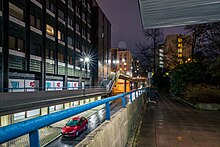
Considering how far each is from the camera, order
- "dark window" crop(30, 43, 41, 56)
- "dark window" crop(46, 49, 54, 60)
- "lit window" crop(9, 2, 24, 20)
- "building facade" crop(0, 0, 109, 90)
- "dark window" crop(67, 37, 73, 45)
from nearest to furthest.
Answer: "building facade" crop(0, 0, 109, 90)
"lit window" crop(9, 2, 24, 20)
"dark window" crop(30, 43, 41, 56)
"dark window" crop(46, 49, 54, 60)
"dark window" crop(67, 37, 73, 45)

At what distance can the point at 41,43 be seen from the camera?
20672mm

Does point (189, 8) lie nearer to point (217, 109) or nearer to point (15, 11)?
point (217, 109)

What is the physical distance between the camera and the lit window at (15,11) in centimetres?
1644

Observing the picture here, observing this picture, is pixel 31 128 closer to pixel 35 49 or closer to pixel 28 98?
pixel 28 98

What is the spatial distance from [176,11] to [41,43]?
719 inches

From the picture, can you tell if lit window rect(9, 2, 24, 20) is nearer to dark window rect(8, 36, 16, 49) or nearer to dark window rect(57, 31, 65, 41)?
dark window rect(8, 36, 16, 49)

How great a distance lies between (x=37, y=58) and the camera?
19953 millimetres

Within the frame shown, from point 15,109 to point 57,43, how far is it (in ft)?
50.7

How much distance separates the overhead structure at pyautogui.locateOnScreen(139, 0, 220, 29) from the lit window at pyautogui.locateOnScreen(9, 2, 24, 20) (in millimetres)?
15028

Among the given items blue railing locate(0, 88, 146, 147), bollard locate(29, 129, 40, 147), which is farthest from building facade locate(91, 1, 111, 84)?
bollard locate(29, 129, 40, 147)

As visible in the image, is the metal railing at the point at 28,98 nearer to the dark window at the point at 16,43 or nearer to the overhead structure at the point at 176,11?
the dark window at the point at 16,43

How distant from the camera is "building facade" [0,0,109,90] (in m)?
16.0

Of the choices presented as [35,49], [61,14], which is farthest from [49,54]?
[61,14]

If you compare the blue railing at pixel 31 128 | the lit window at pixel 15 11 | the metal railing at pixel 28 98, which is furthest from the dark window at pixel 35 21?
the blue railing at pixel 31 128
